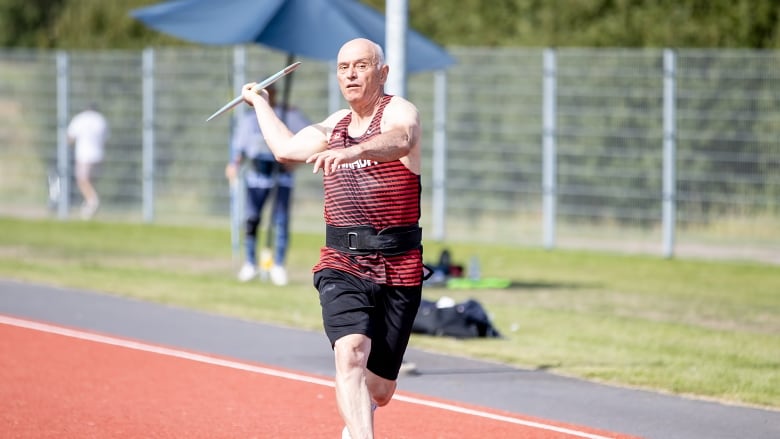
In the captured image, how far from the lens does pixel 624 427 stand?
8.54 metres

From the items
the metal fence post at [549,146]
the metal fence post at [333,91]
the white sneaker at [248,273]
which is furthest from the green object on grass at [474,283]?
the metal fence post at [333,91]

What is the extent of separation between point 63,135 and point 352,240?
20.5m

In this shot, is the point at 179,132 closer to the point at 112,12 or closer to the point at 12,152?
the point at 12,152

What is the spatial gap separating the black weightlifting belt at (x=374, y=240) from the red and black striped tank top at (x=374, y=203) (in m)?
0.02

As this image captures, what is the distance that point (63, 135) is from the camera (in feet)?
86.1

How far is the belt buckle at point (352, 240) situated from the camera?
21.9 feet

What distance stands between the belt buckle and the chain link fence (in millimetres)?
10688

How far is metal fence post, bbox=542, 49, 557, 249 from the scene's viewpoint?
2098 cm

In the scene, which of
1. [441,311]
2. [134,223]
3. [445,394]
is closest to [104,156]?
[134,223]

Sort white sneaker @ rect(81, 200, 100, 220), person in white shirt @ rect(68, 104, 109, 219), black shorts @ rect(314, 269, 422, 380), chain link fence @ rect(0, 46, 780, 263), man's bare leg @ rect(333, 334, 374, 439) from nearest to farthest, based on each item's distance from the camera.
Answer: man's bare leg @ rect(333, 334, 374, 439), black shorts @ rect(314, 269, 422, 380), chain link fence @ rect(0, 46, 780, 263), person in white shirt @ rect(68, 104, 109, 219), white sneaker @ rect(81, 200, 100, 220)

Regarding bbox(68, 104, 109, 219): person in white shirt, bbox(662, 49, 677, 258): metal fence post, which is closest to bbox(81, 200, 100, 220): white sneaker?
bbox(68, 104, 109, 219): person in white shirt

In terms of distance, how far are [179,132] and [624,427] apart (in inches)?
694

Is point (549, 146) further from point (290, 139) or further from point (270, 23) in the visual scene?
point (290, 139)

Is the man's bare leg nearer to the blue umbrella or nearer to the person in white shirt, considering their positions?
the blue umbrella
